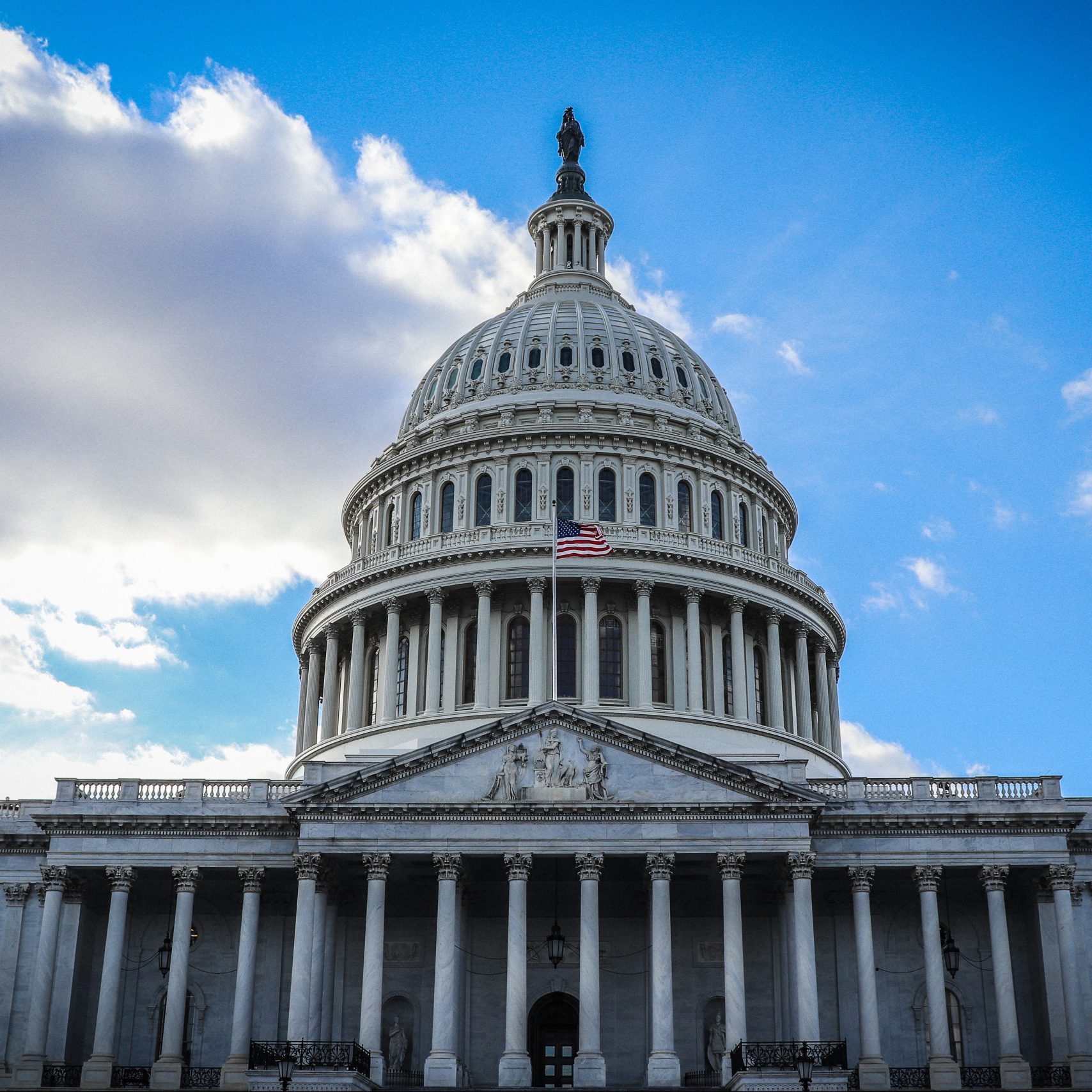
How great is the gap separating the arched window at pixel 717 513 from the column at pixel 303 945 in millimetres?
30515

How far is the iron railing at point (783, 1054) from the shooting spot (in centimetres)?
4550

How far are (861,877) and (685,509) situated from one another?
84.8 feet

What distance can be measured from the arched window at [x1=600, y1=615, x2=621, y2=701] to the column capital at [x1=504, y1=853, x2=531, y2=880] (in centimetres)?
1768

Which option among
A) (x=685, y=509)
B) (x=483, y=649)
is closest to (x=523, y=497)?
(x=685, y=509)

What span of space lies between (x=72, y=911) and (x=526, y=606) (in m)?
24.0

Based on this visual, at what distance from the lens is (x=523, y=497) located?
72875 millimetres

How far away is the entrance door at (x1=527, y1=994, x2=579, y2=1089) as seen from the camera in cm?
5384

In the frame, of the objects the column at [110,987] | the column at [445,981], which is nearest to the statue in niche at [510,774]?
the column at [445,981]

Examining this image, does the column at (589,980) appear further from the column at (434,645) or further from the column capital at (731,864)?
the column at (434,645)

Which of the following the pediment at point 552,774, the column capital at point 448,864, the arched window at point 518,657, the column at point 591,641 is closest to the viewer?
the column capital at point 448,864

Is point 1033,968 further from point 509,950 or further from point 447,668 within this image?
point 447,668

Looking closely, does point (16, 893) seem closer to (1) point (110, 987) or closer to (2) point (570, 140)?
(1) point (110, 987)

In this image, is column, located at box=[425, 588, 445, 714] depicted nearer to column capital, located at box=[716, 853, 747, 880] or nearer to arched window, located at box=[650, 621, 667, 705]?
arched window, located at box=[650, 621, 667, 705]

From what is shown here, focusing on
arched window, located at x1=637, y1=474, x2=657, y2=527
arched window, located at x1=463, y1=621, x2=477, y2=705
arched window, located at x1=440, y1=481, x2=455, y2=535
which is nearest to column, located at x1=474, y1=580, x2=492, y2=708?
Answer: arched window, located at x1=463, y1=621, x2=477, y2=705
